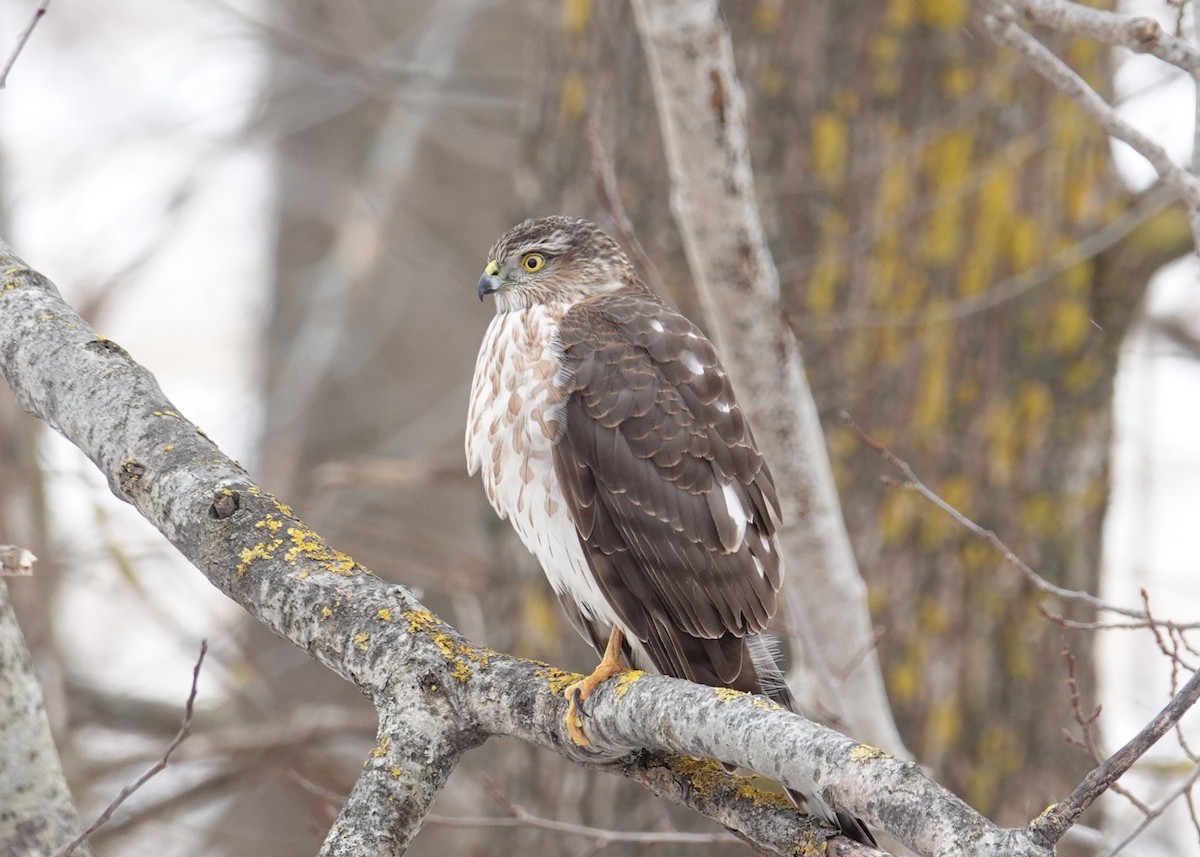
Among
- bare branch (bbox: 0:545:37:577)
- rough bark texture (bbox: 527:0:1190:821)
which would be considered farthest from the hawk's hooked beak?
bare branch (bbox: 0:545:37:577)

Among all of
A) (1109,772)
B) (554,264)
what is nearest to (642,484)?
(554,264)

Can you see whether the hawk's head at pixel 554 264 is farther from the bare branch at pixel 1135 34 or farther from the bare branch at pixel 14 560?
the bare branch at pixel 14 560

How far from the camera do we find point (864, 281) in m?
4.67

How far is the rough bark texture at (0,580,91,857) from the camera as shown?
2.42 metres

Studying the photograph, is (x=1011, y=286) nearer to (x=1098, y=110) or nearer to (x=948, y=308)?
(x=948, y=308)

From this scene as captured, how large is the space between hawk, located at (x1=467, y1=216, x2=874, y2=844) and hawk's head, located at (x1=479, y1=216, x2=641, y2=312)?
357mm

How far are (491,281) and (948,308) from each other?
5.79 ft

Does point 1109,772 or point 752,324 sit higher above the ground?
point 752,324

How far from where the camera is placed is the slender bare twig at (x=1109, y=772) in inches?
57.5

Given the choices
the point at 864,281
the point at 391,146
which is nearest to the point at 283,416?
the point at 391,146

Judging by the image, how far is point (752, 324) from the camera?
3.44 m

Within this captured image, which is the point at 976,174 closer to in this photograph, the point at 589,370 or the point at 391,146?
the point at 589,370

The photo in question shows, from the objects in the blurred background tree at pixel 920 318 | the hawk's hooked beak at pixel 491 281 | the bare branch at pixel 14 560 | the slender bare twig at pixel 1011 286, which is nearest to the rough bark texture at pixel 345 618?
the bare branch at pixel 14 560

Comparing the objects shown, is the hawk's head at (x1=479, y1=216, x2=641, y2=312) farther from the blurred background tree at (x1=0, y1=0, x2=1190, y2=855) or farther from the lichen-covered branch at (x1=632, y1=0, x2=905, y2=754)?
the blurred background tree at (x1=0, y1=0, x2=1190, y2=855)
